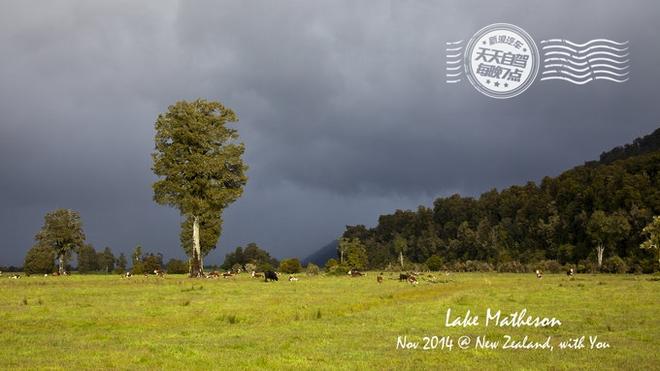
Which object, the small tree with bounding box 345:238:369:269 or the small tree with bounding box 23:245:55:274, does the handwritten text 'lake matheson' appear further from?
the small tree with bounding box 23:245:55:274

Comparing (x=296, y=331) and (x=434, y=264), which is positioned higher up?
(x=434, y=264)

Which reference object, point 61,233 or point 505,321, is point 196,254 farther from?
point 61,233

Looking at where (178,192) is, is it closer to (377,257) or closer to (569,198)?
(569,198)

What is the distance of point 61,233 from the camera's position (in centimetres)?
11338

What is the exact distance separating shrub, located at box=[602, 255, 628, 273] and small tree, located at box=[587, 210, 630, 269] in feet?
13.0

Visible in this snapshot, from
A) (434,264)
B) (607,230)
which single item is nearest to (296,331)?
(607,230)

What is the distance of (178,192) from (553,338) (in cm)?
4629

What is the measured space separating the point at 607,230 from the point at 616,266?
491 inches

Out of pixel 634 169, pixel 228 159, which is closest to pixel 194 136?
pixel 228 159

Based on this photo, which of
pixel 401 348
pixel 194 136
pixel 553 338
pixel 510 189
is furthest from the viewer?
pixel 510 189

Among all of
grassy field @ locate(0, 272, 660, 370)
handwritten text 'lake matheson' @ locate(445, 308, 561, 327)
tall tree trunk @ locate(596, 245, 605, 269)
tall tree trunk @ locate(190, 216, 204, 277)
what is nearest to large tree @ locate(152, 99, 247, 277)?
tall tree trunk @ locate(190, 216, 204, 277)

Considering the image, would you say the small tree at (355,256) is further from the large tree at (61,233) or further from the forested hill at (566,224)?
the large tree at (61,233)

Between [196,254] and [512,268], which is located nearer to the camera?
[196,254]

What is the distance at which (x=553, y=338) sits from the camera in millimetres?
19922
